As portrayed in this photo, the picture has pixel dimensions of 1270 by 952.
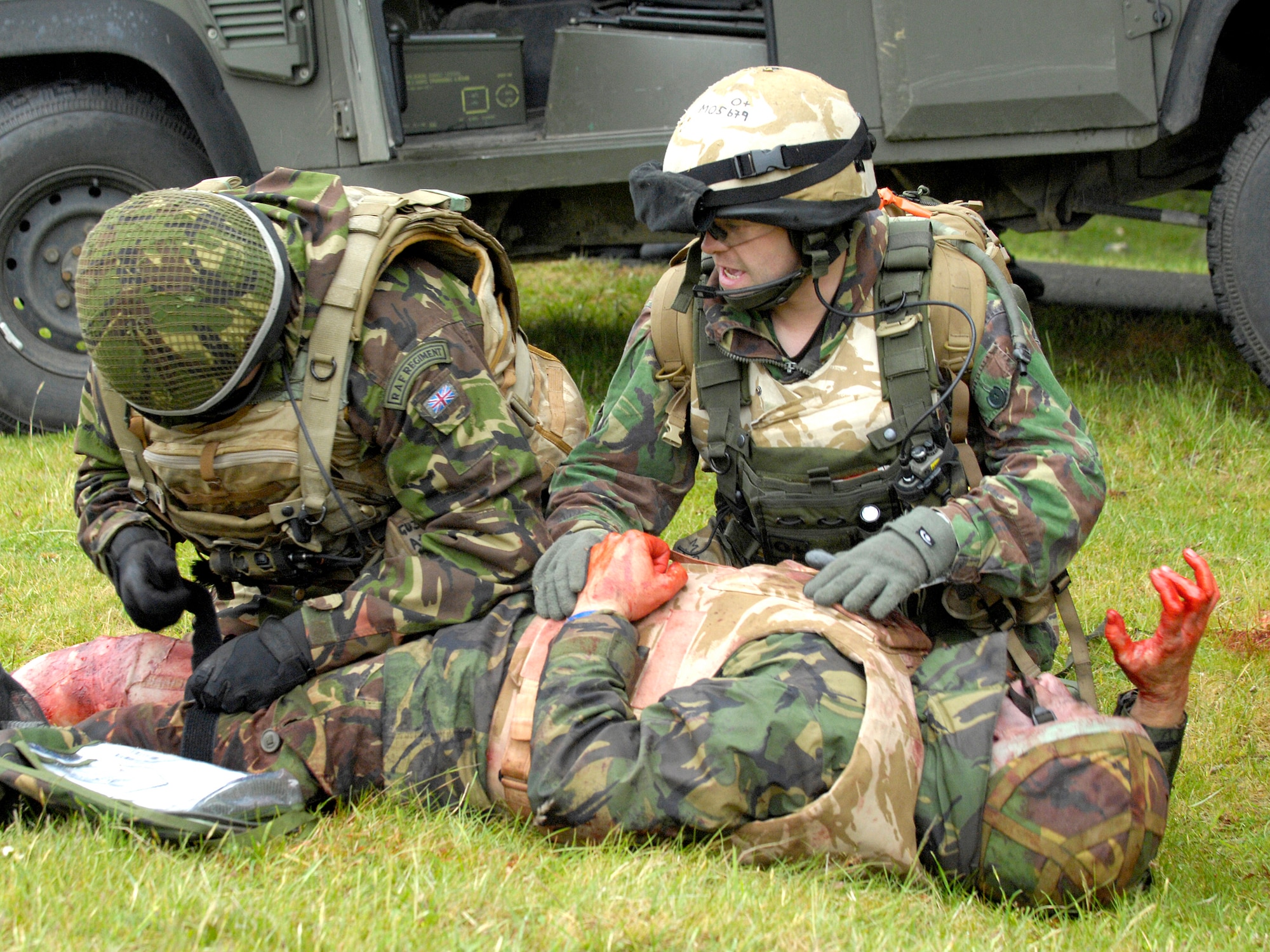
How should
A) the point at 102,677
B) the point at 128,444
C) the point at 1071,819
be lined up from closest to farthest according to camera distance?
1. the point at 1071,819
2. the point at 128,444
3. the point at 102,677

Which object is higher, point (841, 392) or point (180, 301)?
point (180, 301)

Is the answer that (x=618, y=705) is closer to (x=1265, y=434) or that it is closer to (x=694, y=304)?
(x=694, y=304)

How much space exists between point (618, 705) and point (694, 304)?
1.01 m

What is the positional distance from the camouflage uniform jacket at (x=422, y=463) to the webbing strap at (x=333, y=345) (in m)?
0.03

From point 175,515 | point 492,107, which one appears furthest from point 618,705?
point 492,107

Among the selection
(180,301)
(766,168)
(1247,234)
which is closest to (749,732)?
(766,168)

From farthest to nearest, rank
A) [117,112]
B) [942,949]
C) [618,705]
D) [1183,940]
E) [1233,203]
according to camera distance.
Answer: [117,112]
[1233,203]
[618,705]
[1183,940]
[942,949]

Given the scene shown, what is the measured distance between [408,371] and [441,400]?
95 millimetres

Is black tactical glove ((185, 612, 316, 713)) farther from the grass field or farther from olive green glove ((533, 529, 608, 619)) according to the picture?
olive green glove ((533, 529, 608, 619))

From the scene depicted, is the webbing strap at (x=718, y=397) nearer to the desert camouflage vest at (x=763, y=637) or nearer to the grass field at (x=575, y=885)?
the desert camouflage vest at (x=763, y=637)

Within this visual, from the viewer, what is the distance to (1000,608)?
2.98 metres

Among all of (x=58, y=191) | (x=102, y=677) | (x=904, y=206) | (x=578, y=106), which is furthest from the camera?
(x=58, y=191)

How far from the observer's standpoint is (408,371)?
2.79 meters

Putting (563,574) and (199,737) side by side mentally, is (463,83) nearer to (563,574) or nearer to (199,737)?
(563,574)
